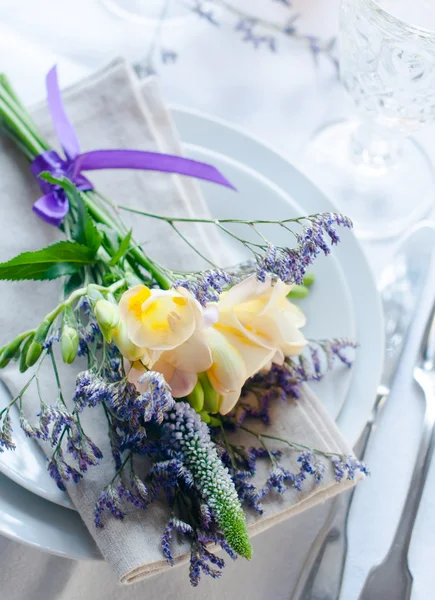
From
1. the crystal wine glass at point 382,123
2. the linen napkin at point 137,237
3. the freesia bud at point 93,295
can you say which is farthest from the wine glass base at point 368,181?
the freesia bud at point 93,295

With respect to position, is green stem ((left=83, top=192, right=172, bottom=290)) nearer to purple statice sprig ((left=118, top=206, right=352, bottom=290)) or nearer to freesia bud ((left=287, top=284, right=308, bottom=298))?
purple statice sprig ((left=118, top=206, right=352, bottom=290))

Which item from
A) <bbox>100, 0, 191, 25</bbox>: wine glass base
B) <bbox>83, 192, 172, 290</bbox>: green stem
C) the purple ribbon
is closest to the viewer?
<bbox>83, 192, 172, 290</bbox>: green stem

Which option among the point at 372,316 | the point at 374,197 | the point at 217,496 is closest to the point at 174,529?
the point at 217,496

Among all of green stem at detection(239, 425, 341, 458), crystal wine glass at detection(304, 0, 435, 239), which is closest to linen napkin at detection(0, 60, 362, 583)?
green stem at detection(239, 425, 341, 458)

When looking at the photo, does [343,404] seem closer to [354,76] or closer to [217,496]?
[217,496]

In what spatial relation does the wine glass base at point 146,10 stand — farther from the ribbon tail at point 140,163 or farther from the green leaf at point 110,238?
the green leaf at point 110,238
